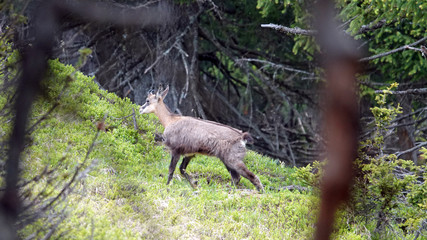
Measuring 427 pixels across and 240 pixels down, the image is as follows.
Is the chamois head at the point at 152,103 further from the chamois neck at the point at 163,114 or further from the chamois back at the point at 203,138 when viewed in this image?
the chamois back at the point at 203,138

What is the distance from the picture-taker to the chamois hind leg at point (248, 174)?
9023mm

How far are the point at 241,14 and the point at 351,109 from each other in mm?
14304

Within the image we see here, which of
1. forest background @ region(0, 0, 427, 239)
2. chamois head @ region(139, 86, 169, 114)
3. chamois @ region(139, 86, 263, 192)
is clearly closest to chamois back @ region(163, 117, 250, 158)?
chamois @ region(139, 86, 263, 192)

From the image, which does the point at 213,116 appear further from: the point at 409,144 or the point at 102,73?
the point at 409,144

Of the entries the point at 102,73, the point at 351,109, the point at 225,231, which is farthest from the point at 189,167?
the point at 351,109

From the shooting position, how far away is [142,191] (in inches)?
292

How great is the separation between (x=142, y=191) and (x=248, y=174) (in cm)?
230

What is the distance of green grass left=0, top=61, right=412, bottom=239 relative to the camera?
20.4 feet

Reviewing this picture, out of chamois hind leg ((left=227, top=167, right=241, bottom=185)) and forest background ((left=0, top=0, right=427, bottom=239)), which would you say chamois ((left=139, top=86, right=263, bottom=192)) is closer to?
chamois hind leg ((left=227, top=167, right=241, bottom=185))

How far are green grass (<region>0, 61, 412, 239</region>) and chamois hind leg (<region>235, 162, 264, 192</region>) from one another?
0.53 feet

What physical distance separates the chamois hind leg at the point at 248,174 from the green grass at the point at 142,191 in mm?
162

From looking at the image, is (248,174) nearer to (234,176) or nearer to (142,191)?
(234,176)

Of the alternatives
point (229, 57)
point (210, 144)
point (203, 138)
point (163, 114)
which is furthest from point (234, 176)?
point (229, 57)

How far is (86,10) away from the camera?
483 inches
